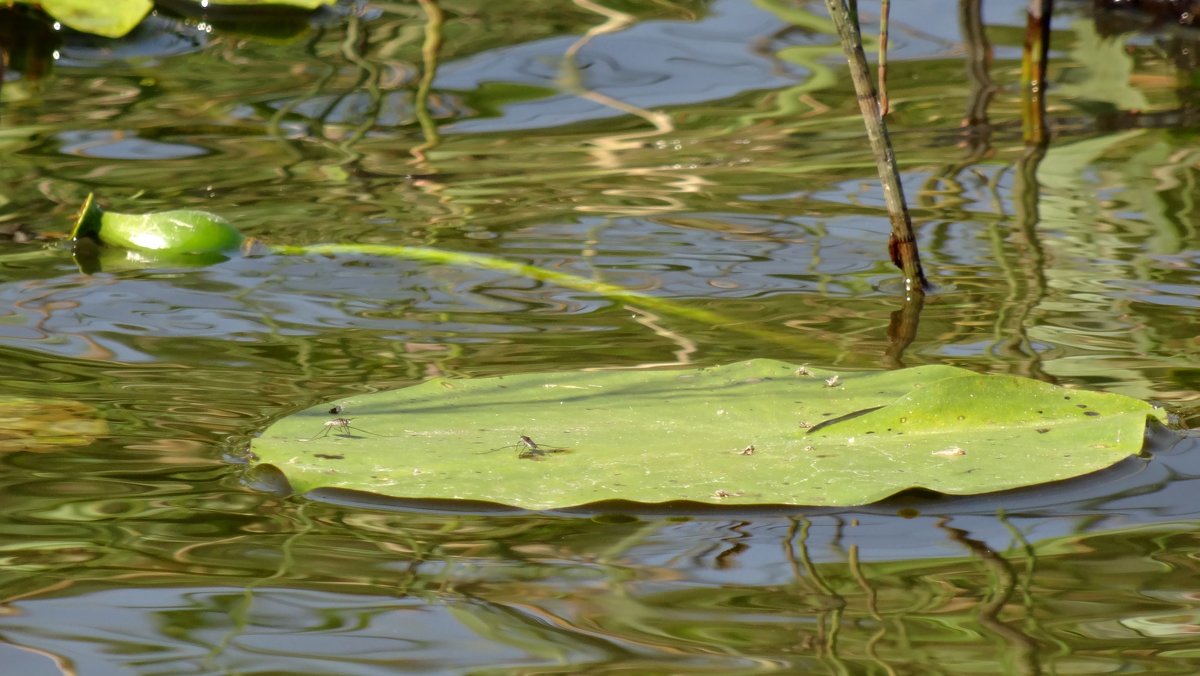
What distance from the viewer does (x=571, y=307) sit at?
6.49 feet

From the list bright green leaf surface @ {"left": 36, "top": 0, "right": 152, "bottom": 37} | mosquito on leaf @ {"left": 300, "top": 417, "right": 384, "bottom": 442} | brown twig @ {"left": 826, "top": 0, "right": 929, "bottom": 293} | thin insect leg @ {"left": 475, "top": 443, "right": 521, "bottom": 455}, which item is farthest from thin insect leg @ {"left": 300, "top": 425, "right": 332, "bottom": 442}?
bright green leaf surface @ {"left": 36, "top": 0, "right": 152, "bottom": 37}

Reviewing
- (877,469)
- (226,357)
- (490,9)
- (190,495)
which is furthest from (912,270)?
(490,9)

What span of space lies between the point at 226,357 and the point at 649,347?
19.5 inches

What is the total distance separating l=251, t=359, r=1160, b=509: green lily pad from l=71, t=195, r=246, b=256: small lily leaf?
0.80 meters

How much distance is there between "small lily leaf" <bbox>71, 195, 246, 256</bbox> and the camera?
7.20 ft

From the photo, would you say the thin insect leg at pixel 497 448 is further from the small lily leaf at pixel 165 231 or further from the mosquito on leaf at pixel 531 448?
the small lily leaf at pixel 165 231

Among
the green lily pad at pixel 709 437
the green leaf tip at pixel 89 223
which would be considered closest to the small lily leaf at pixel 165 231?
the green leaf tip at pixel 89 223

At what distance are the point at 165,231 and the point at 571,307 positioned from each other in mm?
650

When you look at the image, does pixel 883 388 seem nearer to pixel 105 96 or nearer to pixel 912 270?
pixel 912 270

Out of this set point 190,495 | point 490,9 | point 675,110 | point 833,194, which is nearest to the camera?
point 190,495

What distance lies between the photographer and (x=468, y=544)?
1232 millimetres

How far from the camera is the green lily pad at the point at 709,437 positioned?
127 centimetres

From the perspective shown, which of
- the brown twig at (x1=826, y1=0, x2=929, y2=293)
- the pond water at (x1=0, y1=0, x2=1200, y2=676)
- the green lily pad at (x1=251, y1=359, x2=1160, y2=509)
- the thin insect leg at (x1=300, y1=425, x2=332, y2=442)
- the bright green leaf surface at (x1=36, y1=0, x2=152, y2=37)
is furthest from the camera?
the bright green leaf surface at (x1=36, y1=0, x2=152, y2=37)

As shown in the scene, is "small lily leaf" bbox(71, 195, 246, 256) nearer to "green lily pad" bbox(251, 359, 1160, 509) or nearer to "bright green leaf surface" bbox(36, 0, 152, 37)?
"green lily pad" bbox(251, 359, 1160, 509)
